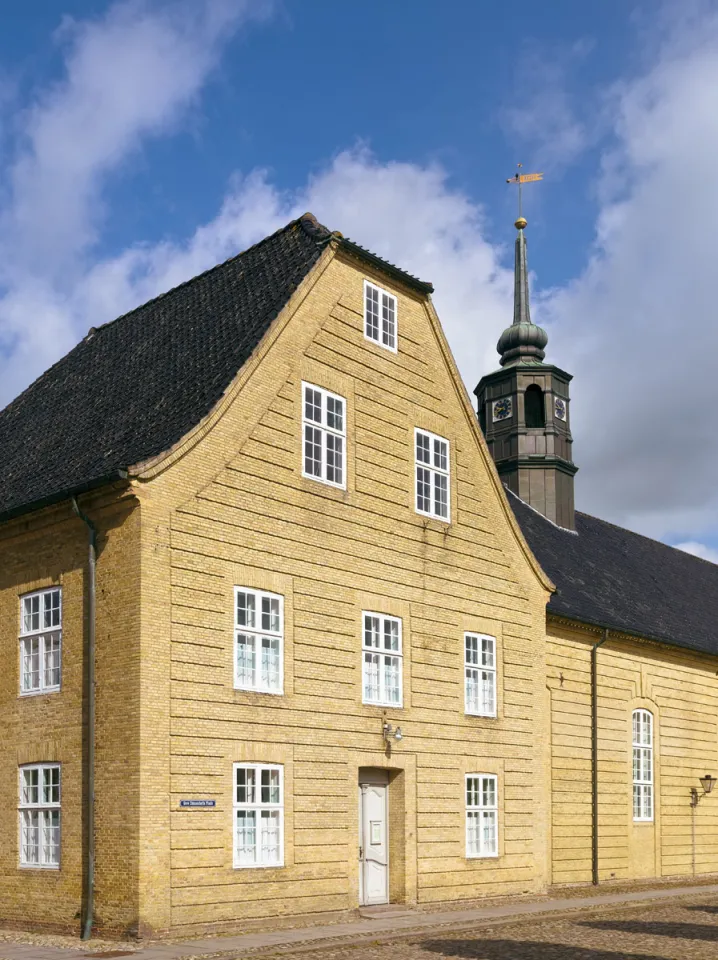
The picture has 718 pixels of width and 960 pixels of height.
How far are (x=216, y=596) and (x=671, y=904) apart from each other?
13.0 meters

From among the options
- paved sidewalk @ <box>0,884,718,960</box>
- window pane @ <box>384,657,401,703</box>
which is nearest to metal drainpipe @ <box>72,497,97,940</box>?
paved sidewalk @ <box>0,884,718,960</box>

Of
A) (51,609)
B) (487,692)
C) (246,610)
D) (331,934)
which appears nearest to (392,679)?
(487,692)

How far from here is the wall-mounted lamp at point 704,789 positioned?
35.7 metres

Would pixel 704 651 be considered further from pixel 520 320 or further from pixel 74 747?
pixel 74 747

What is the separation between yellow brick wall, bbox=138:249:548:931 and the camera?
19.6m

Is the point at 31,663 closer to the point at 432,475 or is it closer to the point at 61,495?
the point at 61,495

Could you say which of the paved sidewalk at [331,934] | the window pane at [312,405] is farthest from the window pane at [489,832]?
the window pane at [312,405]

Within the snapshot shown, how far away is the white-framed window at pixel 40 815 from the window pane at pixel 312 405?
7.45 metres

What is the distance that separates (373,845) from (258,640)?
5.07 m

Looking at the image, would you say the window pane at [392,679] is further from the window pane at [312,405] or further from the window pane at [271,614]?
A: the window pane at [312,405]

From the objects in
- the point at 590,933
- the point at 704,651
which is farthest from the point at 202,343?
the point at 704,651

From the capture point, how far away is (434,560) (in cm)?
2530

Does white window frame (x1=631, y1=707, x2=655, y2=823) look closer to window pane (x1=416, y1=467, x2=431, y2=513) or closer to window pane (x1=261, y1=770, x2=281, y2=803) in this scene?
window pane (x1=416, y1=467, x2=431, y2=513)

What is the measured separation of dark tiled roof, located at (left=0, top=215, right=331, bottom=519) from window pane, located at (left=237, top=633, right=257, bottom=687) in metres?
3.48
